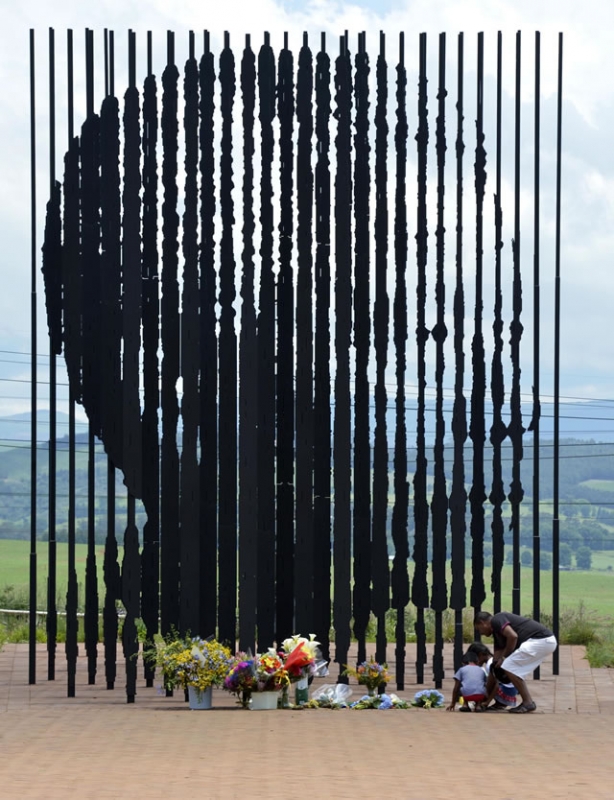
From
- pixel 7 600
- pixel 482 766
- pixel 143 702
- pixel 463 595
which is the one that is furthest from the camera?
pixel 7 600

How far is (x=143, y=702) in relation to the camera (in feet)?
37.8

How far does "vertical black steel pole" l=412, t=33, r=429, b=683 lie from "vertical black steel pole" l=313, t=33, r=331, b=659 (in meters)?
0.81

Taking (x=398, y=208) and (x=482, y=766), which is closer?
(x=482, y=766)

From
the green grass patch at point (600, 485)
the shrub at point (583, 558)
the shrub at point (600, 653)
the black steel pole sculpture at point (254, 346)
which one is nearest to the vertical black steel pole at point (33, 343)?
the black steel pole sculpture at point (254, 346)

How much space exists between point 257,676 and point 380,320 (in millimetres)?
3416

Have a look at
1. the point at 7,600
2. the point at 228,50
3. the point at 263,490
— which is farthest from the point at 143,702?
the point at 7,600

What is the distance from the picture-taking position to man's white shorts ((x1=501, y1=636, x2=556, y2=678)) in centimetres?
1096

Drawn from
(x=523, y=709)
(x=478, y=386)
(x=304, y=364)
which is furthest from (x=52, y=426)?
(x=523, y=709)

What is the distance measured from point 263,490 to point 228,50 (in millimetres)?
3999

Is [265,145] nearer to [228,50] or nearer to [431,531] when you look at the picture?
[228,50]

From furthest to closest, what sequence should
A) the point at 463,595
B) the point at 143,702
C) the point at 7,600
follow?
the point at 7,600 → the point at 463,595 → the point at 143,702

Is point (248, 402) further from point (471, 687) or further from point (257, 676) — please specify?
point (471, 687)

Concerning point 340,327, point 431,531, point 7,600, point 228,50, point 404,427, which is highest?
point 228,50

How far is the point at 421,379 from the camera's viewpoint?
12.1m
